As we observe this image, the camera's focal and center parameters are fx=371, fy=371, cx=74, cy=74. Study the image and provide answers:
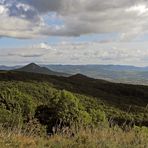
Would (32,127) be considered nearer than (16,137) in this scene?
No

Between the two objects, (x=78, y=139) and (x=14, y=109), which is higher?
(x=78, y=139)

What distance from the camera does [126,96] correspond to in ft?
438

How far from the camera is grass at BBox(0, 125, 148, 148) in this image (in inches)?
286

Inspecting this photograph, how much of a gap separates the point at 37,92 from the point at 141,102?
1559 inches

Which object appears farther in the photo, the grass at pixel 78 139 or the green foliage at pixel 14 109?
the green foliage at pixel 14 109

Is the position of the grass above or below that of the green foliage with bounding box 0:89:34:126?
above

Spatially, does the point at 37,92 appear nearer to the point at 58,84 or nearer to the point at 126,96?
the point at 58,84

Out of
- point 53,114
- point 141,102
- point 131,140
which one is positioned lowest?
point 141,102

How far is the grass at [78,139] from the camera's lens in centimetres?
727

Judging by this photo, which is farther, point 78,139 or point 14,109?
point 14,109

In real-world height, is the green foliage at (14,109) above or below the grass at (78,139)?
below

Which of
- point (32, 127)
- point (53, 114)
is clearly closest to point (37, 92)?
point (53, 114)

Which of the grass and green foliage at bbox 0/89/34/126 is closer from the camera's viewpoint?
the grass

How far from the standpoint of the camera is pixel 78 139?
25.9ft
